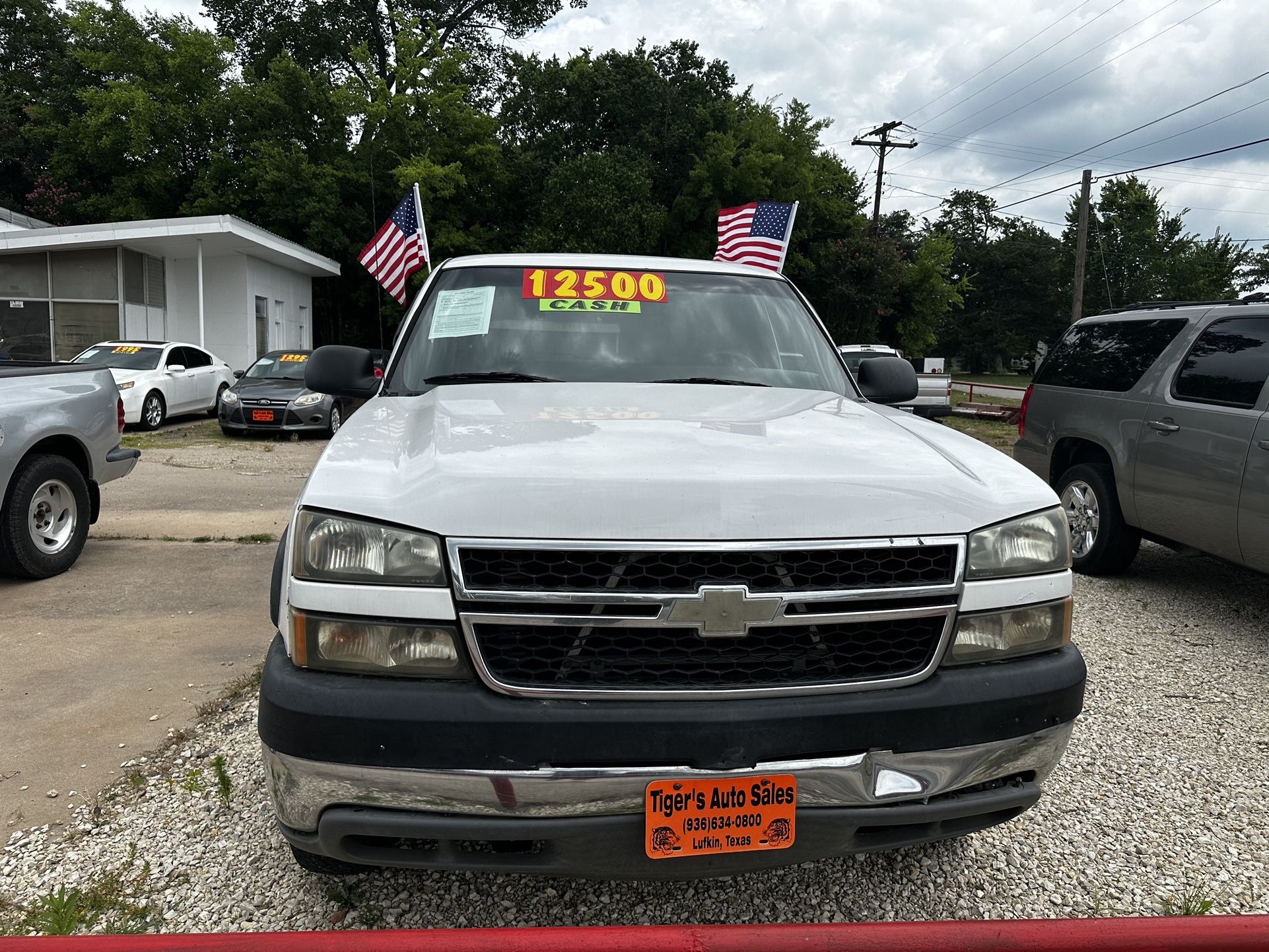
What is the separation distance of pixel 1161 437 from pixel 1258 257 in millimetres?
73812

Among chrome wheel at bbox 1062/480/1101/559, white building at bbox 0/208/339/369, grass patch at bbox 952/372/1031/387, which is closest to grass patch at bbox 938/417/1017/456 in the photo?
chrome wheel at bbox 1062/480/1101/559

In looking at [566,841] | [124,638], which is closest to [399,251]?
[124,638]

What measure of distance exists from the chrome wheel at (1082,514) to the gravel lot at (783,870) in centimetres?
252

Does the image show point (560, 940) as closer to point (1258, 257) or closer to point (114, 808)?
point (114, 808)

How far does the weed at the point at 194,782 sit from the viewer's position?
3027 millimetres

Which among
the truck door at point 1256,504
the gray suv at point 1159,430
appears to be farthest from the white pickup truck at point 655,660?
the gray suv at point 1159,430

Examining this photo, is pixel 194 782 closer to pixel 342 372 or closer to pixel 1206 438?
pixel 342 372

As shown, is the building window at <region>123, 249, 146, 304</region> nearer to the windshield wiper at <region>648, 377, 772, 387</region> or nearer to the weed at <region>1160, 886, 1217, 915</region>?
the windshield wiper at <region>648, 377, 772, 387</region>

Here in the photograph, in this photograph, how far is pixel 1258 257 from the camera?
65.0 meters

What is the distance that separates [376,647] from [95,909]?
4.02 ft

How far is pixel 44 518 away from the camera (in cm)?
564

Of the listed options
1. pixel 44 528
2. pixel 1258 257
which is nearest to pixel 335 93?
pixel 44 528

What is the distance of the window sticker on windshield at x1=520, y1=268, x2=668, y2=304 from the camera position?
11.9ft

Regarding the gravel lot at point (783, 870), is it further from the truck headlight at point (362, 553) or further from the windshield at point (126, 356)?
the windshield at point (126, 356)
